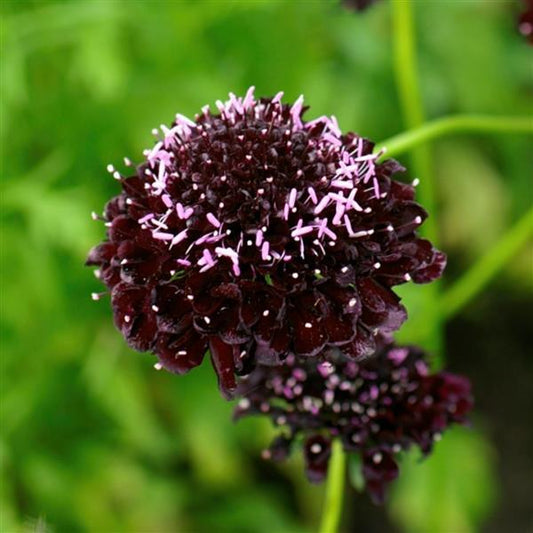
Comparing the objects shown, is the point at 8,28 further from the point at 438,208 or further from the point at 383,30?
the point at 438,208

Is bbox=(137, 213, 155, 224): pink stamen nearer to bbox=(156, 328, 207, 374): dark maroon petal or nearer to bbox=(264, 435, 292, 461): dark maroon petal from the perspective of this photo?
bbox=(156, 328, 207, 374): dark maroon petal

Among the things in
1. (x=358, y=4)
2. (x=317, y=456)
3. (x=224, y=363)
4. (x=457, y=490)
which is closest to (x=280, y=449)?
(x=317, y=456)

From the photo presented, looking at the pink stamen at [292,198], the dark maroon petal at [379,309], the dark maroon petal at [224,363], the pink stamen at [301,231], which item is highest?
the pink stamen at [292,198]

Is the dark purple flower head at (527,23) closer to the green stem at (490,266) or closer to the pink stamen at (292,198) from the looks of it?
the green stem at (490,266)

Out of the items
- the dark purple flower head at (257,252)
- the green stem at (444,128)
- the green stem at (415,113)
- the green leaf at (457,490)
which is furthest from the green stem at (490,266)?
the green leaf at (457,490)

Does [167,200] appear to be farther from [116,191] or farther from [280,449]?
[116,191]

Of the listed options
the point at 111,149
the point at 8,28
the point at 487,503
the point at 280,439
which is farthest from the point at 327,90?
the point at 280,439

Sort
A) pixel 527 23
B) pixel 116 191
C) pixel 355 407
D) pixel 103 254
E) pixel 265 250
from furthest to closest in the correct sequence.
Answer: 1. pixel 116 191
2. pixel 527 23
3. pixel 355 407
4. pixel 103 254
5. pixel 265 250
